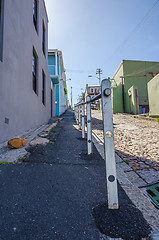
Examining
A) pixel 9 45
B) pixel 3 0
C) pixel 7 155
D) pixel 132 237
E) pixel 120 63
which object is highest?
pixel 120 63

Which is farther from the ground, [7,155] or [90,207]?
[7,155]

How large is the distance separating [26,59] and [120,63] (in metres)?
17.3

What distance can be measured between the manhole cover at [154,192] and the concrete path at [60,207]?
29cm

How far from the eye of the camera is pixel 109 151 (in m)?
1.08

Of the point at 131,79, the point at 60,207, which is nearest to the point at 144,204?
the point at 60,207

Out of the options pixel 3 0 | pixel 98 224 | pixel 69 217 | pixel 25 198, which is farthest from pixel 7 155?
pixel 3 0

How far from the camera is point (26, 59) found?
4.36 meters

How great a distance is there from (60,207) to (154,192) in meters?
1.06

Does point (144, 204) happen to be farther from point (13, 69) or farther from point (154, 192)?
point (13, 69)

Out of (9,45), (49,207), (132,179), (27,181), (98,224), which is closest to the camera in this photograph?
(98,224)

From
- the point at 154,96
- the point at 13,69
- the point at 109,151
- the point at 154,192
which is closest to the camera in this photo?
the point at 109,151

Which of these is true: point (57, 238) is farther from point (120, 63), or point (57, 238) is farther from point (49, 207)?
point (120, 63)

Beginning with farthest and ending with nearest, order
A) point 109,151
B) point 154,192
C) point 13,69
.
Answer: point 13,69 < point 154,192 < point 109,151

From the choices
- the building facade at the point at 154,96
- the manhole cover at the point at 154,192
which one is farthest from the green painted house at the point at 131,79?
the manhole cover at the point at 154,192
